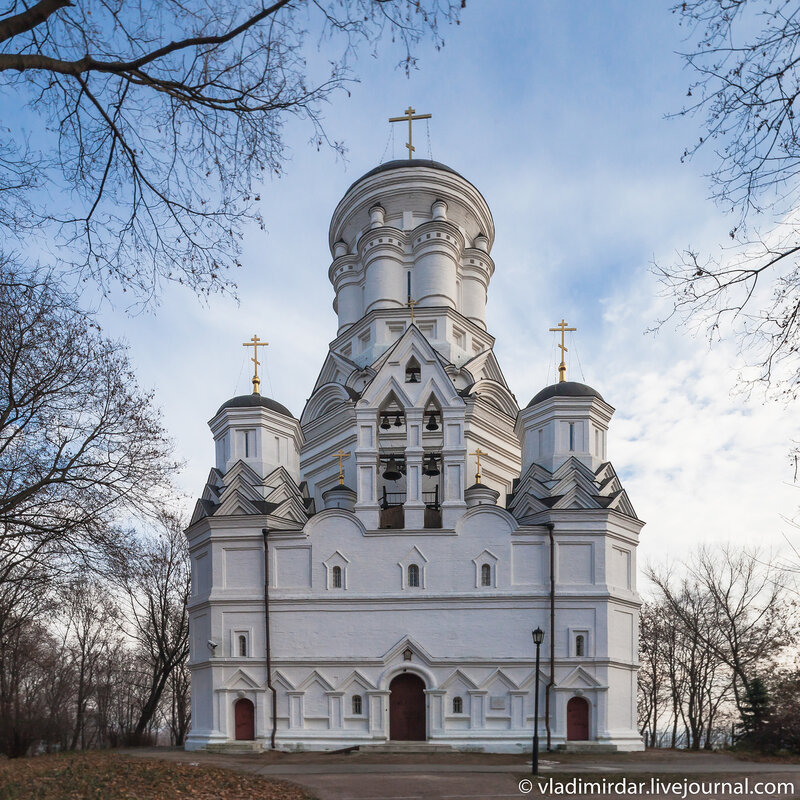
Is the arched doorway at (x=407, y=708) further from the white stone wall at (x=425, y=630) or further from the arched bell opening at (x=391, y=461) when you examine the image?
the arched bell opening at (x=391, y=461)

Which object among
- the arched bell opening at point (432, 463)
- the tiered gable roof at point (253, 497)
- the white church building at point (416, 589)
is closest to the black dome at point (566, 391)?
the white church building at point (416, 589)

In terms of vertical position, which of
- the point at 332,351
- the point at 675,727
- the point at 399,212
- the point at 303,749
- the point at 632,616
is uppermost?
the point at 399,212

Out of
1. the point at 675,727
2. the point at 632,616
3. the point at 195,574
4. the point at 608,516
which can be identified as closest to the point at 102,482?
the point at 195,574

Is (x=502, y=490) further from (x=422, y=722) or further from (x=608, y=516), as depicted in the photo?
(x=422, y=722)

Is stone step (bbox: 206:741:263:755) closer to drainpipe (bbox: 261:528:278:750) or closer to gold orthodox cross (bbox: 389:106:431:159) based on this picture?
drainpipe (bbox: 261:528:278:750)

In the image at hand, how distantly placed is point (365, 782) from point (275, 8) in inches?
563

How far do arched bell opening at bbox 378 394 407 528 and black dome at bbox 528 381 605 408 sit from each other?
4.73 m

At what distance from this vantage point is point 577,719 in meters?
22.9

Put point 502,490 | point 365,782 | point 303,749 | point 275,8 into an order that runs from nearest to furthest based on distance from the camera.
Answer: point 275,8 → point 365,782 → point 303,749 → point 502,490

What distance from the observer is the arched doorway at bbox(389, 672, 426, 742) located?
76.1 ft

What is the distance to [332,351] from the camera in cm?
3425

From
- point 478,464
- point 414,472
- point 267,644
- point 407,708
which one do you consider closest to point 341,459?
point 414,472

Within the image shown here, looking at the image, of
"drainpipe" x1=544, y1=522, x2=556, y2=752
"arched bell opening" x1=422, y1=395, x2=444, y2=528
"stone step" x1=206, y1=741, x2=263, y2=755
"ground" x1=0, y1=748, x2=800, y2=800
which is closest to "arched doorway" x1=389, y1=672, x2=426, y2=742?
"ground" x1=0, y1=748, x2=800, y2=800

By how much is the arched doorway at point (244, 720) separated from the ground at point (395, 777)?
4.93 feet
